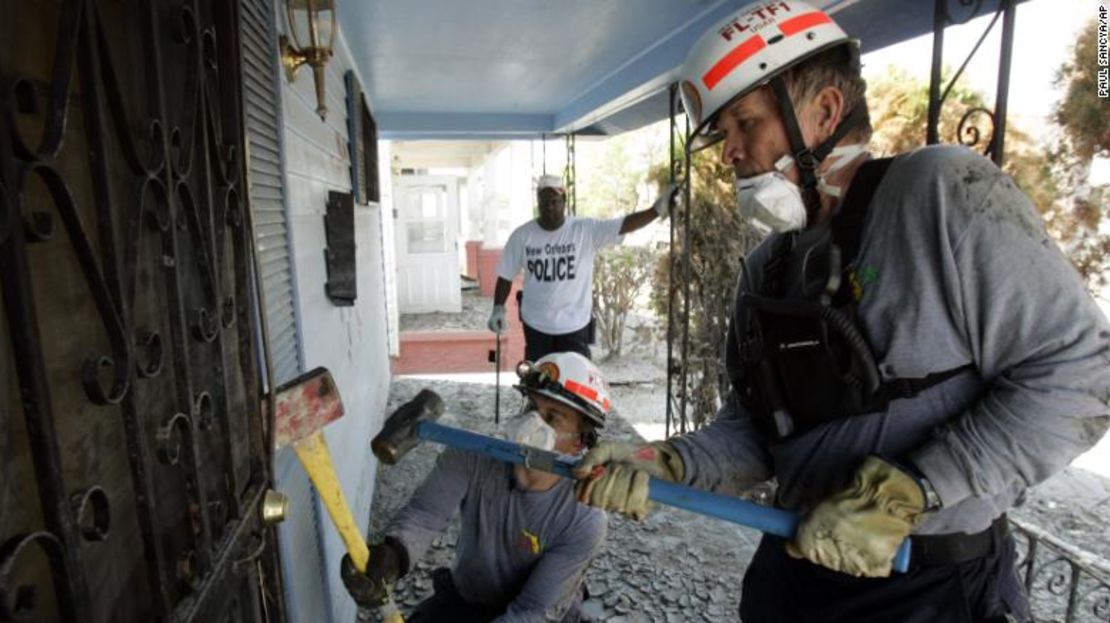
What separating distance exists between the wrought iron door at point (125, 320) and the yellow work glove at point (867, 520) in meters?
1.13

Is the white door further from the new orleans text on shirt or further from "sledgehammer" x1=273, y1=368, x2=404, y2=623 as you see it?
"sledgehammer" x1=273, y1=368, x2=404, y2=623

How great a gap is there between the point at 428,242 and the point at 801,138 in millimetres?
12049

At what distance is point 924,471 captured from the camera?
1.18m

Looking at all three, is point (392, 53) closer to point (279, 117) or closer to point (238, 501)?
point (279, 117)

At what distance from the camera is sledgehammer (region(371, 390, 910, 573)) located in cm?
137

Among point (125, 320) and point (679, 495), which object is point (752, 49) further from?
point (125, 320)

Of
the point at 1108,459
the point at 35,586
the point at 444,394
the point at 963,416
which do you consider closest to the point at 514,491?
the point at 963,416

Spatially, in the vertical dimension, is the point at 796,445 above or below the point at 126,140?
below

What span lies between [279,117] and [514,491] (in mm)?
1486

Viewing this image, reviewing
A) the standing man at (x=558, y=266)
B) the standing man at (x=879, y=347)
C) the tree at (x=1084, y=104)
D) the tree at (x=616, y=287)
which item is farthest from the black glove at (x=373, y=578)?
the tree at (x=616, y=287)

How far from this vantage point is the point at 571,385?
2.21m

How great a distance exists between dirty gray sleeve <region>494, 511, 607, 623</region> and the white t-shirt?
2948mm

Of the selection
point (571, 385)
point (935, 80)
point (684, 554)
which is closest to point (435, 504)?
point (571, 385)

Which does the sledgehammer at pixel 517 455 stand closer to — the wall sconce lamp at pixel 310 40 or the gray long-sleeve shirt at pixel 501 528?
the gray long-sleeve shirt at pixel 501 528
